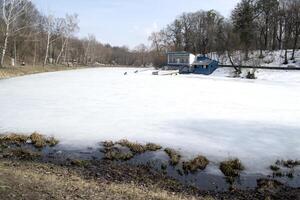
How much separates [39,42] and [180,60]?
26.4 metres

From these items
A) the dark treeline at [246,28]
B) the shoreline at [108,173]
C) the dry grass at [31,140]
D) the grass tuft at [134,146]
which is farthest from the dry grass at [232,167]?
the dark treeline at [246,28]

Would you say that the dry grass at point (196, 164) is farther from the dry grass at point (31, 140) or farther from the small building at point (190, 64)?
the small building at point (190, 64)

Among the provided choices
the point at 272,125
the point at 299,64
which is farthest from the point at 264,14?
the point at 272,125

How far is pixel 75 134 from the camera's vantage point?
1409cm

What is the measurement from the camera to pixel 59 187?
800cm

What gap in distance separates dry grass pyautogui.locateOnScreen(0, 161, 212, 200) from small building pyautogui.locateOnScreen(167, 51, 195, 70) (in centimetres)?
7005

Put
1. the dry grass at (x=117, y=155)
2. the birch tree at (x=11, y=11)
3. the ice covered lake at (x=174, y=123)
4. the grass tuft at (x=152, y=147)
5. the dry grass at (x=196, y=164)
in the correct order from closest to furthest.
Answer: the dry grass at (x=196, y=164) → the dry grass at (x=117, y=155) → the grass tuft at (x=152, y=147) → the ice covered lake at (x=174, y=123) → the birch tree at (x=11, y=11)

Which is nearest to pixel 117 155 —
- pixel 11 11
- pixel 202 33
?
pixel 11 11

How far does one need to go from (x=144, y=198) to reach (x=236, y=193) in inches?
103

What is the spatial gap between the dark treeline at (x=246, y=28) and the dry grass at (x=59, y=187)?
67239 mm

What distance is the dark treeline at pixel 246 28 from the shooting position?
262ft

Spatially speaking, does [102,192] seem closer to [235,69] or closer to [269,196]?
[269,196]

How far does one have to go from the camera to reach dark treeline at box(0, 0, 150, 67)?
52344mm

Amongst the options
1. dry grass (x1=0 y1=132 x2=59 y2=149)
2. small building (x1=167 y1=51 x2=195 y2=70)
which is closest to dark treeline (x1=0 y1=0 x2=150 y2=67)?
small building (x1=167 y1=51 x2=195 y2=70)
